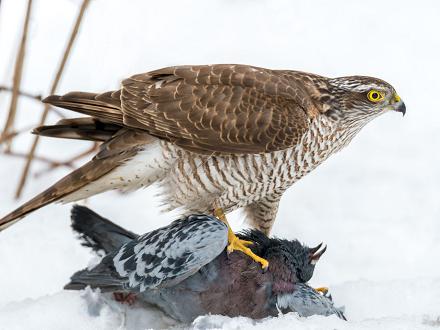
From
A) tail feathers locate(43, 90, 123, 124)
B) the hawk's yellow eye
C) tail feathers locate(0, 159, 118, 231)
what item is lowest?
tail feathers locate(0, 159, 118, 231)

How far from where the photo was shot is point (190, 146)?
4969 mm

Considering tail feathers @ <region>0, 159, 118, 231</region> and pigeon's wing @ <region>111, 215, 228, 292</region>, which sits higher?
tail feathers @ <region>0, 159, 118, 231</region>

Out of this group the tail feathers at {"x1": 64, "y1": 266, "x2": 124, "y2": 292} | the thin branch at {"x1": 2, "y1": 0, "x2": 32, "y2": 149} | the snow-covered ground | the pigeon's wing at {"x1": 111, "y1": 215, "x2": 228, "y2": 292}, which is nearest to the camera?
the pigeon's wing at {"x1": 111, "y1": 215, "x2": 228, "y2": 292}

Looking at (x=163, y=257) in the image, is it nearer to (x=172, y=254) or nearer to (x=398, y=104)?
(x=172, y=254)

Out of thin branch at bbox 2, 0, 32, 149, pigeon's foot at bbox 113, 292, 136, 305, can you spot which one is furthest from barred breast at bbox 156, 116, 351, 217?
thin branch at bbox 2, 0, 32, 149

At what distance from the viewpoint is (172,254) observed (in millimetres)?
4734

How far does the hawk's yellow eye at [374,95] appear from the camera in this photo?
5133 millimetres

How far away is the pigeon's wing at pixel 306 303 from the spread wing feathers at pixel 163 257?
0.44m

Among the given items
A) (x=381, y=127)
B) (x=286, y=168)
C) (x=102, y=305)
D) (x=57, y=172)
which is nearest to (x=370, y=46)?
(x=381, y=127)

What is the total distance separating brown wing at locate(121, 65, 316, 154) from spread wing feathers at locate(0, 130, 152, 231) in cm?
14

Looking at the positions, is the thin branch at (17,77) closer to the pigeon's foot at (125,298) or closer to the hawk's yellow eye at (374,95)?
the pigeon's foot at (125,298)

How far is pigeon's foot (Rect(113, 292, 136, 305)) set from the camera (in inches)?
195

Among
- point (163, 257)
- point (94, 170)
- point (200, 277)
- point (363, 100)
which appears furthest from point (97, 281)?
point (363, 100)

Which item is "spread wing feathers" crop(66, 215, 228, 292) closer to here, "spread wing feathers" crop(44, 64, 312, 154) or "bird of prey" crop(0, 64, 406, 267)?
"bird of prey" crop(0, 64, 406, 267)
